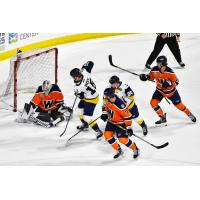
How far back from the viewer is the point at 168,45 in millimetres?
5746

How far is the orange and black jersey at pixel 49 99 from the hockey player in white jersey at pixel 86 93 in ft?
0.57

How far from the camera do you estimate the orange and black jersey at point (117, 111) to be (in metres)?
5.57

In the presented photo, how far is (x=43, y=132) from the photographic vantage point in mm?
5719

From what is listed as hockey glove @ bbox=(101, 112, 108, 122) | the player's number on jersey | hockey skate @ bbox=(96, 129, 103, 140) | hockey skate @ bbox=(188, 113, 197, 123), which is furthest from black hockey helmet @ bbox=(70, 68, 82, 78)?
hockey skate @ bbox=(188, 113, 197, 123)

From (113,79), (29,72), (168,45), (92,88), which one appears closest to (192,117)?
(168,45)

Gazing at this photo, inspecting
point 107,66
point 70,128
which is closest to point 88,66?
point 107,66

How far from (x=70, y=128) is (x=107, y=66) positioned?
63 cm

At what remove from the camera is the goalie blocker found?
226 inches

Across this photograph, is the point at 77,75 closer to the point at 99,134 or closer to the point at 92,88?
the point at 92,88

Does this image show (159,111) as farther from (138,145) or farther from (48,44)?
(48,44)

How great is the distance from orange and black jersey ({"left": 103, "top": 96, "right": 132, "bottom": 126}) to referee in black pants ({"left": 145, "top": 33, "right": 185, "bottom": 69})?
440mm

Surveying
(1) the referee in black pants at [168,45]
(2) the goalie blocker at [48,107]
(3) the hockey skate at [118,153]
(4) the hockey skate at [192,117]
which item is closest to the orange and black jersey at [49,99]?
(2) the goalie blocker at [48,107]

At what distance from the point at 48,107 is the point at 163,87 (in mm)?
1031

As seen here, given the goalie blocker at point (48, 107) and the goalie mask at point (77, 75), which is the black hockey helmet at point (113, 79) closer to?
the goalie mask at point (77, 75)
